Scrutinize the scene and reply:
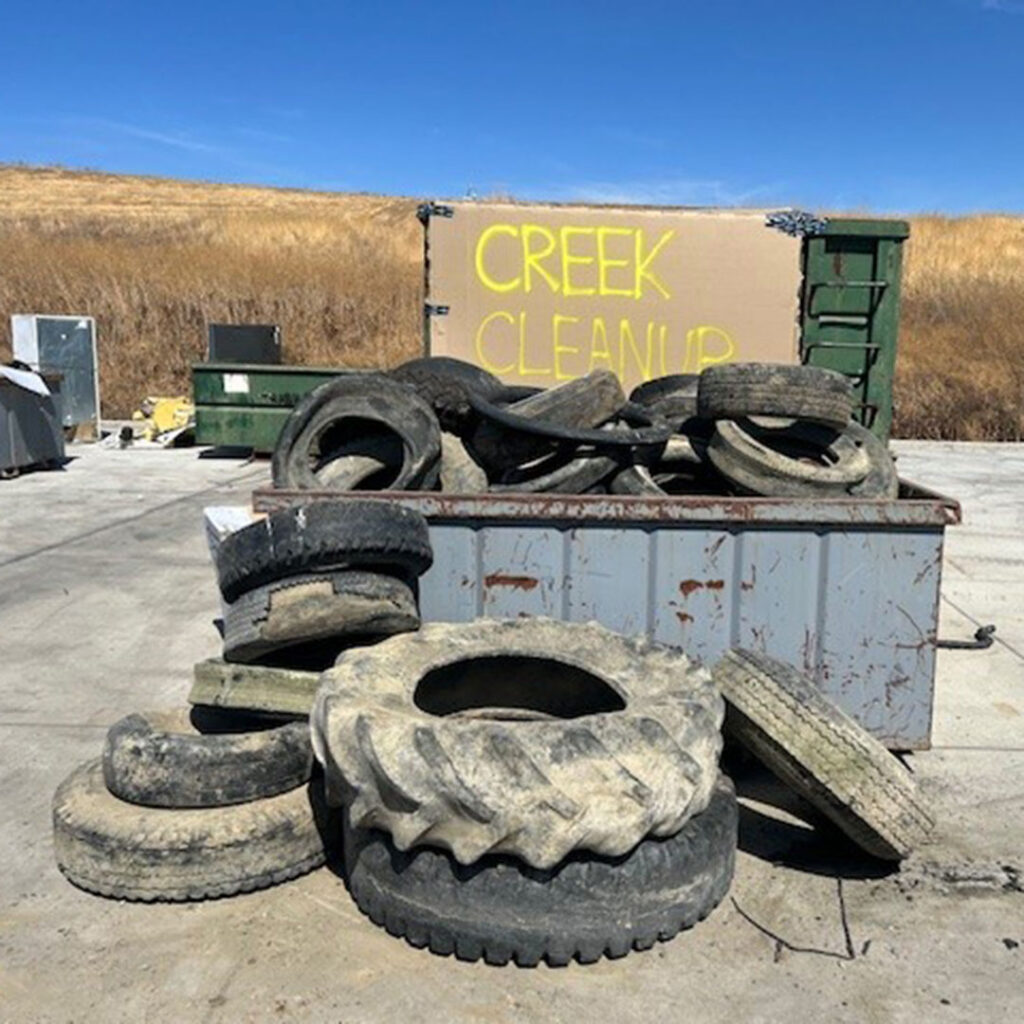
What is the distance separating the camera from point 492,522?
13.1 feet

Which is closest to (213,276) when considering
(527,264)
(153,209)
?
(153,209)

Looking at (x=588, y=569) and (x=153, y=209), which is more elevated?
(x=153, y=209)

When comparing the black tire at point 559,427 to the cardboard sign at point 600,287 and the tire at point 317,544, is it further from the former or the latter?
the cardboard sign at point 600,287

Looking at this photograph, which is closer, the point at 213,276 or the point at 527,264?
the point at 527,264

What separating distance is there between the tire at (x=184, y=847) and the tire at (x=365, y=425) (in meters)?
1.46

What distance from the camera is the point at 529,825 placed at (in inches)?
105

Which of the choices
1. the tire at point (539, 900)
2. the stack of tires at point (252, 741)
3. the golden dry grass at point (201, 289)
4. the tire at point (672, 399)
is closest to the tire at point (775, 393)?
the tire at point (672, 399)

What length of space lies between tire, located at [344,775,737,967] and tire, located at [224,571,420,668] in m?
0.77

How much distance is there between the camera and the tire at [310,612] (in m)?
3.38

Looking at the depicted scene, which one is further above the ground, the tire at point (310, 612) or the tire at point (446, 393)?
the tire at point (446, 393)

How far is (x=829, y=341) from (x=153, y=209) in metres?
36.9

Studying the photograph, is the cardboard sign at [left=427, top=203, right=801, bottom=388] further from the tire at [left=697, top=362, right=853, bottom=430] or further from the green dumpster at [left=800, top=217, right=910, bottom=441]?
the tire at [left=697, top=362, right=853, bottom=430]

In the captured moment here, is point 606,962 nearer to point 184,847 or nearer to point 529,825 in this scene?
point 529,825

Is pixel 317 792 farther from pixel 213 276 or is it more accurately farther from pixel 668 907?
pixel 213 276
